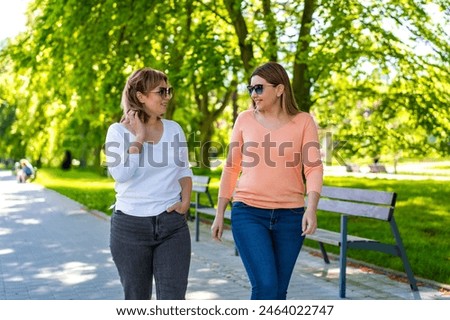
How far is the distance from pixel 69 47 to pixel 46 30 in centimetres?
57

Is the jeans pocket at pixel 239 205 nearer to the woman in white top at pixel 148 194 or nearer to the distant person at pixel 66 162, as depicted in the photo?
the woman in white top at pixel 148 194

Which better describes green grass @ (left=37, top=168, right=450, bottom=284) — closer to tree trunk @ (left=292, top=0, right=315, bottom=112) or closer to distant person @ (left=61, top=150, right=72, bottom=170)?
tree trunk @ (left=292, top=0, right=315, bottom=112)

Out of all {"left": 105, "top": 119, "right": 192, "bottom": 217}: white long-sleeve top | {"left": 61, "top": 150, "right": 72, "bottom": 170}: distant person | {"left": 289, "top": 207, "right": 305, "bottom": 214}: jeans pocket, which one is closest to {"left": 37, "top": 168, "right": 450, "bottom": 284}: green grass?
{"left": 289, "top": 207, "right": 305, "bottom": 214}: jeans pocket

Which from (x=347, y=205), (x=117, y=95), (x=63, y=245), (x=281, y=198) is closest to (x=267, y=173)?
(x=281, y=198)

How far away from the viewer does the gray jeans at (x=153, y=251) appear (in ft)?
14.2

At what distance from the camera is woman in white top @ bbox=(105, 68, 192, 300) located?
430cm

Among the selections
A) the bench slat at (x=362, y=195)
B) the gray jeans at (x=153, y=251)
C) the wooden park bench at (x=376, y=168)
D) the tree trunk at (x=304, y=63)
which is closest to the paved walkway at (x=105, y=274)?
the bench slat at (x=362, y=195)

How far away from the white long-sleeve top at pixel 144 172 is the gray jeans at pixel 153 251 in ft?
0.22

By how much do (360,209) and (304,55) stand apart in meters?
6.15

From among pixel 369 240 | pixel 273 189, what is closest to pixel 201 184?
pixel 369 240

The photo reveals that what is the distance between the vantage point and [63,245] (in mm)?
11828

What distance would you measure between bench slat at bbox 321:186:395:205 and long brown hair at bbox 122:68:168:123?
4.13m

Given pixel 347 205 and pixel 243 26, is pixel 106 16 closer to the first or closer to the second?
pixel 243 26

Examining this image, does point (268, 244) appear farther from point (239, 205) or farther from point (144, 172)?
point (144, 172)
